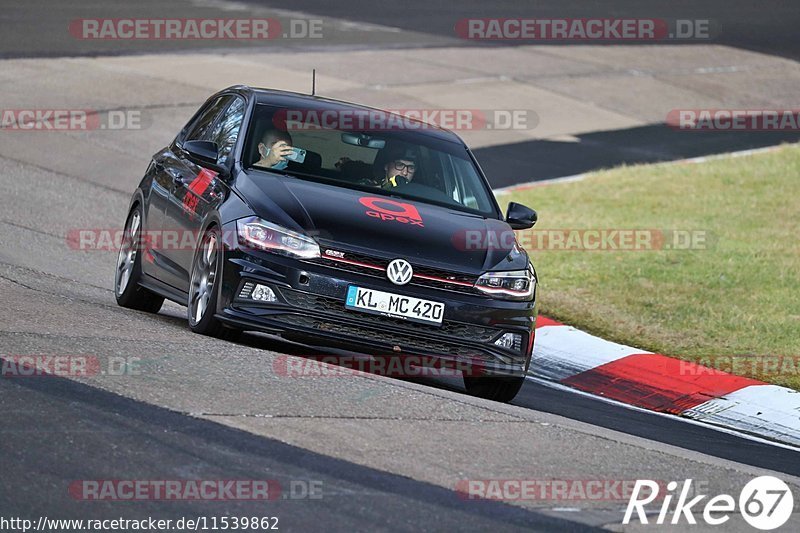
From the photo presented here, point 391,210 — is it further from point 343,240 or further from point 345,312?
point 345,312

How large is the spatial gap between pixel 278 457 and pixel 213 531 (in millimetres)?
938

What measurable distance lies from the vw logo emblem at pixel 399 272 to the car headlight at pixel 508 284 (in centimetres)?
45

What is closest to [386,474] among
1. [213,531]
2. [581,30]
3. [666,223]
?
[213,531]

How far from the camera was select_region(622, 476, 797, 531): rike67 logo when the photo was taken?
6691 mm

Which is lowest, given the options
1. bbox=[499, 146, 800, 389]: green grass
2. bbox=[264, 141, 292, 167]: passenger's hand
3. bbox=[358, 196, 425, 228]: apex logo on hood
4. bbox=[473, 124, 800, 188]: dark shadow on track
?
bbox=[473, 124, 800, 188]: dark shadow on track

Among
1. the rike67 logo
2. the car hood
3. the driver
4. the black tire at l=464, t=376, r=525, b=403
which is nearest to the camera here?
the rike67 logo

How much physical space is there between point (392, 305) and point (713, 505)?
2.40 metres

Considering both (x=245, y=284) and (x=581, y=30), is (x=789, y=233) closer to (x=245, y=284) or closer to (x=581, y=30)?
(x=245, y=284)

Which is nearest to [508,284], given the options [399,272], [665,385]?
[399,272]

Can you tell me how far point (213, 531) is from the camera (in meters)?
5.76

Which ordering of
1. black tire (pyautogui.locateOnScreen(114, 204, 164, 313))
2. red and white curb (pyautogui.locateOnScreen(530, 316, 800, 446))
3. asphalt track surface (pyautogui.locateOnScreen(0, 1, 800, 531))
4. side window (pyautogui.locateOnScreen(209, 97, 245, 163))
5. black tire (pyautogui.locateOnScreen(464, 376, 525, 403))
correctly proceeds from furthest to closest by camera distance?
black tire (pyautogui.locateOnScreen(114, 204, 164, 313)), red and white curb (pyautogui.locateOnScreen(530, 316, 800, 446)), side window (pyautogui.locateOnScreen(209, 97, 245, 163)), black tire (pyautogui.locateOnScreen(464, 376, 525, 403)), asphalt track surface (pyautogui.locateOnScreen(0, 1, 800, 531))

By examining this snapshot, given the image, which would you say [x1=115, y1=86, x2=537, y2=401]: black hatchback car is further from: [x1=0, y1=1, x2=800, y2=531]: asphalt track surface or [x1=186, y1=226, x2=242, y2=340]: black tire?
[x1=0, y1=1, x2=800, y2=531]: asphalt track surface

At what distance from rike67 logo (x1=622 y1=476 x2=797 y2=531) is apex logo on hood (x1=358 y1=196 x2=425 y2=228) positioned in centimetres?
258

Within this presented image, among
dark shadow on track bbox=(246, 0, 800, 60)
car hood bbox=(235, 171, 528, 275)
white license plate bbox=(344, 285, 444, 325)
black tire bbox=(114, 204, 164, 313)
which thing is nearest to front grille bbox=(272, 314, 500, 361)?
white license plate bbox=(344, 285, 444, 325)
